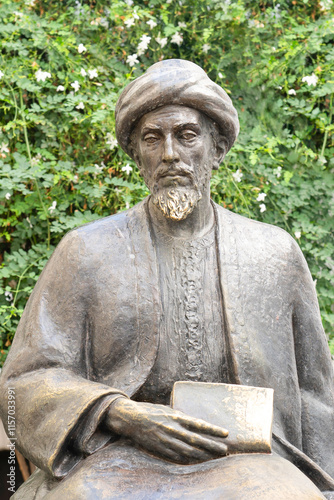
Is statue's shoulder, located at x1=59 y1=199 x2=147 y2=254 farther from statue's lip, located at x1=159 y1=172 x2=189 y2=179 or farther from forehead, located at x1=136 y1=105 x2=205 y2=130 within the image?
forehead, located at x1=136 y1=105 x2=205 y2=130

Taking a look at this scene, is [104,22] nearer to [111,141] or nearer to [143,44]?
[143,44]

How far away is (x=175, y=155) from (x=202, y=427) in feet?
3.27

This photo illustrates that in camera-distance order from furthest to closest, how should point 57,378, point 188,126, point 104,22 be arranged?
point 104,22, point 188,126, point 57,378

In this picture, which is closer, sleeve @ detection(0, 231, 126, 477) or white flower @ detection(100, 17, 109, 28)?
sleeve @ detection(0, 231, 126, 477)

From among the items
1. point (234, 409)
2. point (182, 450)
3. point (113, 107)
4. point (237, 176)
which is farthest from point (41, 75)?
point (182, 450)

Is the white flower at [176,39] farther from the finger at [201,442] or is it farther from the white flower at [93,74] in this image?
the finger at [201,442]

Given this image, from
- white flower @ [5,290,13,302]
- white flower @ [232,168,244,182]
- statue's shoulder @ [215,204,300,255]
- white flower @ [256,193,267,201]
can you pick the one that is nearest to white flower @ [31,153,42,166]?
white flower @ [5,290,13,302]

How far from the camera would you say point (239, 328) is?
331cm

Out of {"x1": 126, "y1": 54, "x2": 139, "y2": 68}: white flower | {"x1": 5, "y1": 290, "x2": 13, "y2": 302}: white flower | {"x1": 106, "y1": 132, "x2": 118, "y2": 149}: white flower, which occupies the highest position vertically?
{"x1": 126, "y1": 54, "x2": 139, "y2": 68}: white flower

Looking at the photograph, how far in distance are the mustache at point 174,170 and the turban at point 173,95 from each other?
23cm

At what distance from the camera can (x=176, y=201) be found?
10.8 ft

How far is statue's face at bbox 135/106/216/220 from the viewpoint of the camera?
3256 mm

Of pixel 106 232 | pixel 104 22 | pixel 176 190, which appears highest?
pixel 104 22

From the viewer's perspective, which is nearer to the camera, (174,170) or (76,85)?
(174,170)
